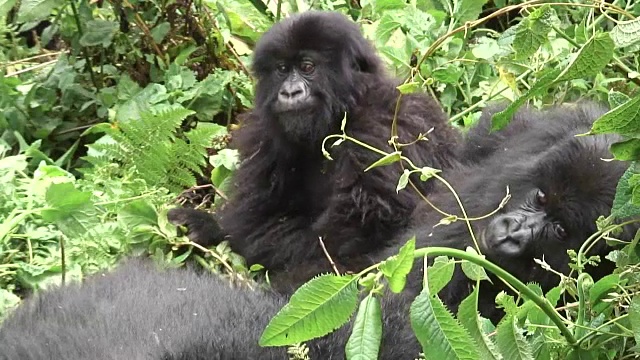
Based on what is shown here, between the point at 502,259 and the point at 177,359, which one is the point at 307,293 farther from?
the point at 502,259

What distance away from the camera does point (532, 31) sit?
2.19 m

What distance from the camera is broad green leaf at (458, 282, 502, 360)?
169cm

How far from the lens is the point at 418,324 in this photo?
60.6 inches

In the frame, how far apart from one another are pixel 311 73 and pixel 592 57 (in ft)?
6.79

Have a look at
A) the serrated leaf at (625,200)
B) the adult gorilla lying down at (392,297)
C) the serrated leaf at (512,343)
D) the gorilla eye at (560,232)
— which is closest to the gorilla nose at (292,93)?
the adult gorilla lying down at (392,297)

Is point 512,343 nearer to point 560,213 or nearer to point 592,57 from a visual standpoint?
point 592,57

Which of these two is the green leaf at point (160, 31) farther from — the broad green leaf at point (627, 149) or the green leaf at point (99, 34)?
the broad green leaf at point (627, 149)

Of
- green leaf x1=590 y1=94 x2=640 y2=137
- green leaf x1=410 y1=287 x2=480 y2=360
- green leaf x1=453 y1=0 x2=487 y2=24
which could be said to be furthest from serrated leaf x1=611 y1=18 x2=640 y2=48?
green leaf x1=453 y1=0 x2=487 y2=24

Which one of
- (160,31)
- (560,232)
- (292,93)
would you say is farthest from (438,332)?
(160,31)

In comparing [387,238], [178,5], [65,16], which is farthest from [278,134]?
[65,16]

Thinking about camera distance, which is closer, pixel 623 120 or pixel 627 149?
pixel 623 120

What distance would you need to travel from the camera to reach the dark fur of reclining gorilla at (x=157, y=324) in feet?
5.96

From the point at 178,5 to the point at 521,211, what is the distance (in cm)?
229

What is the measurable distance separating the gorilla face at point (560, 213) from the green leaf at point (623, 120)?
40.2 inches
